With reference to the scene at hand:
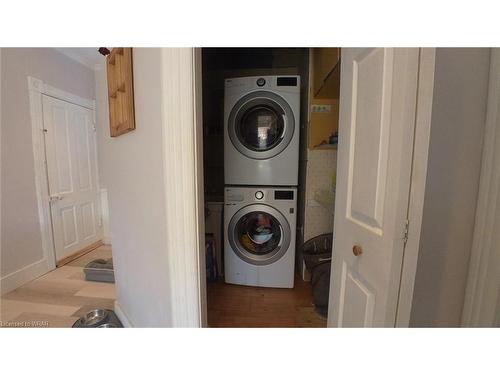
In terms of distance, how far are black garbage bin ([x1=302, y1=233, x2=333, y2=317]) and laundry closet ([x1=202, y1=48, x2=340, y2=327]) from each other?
0.06 metres

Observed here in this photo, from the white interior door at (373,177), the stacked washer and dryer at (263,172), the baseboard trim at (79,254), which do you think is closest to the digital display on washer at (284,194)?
the stacked washer and dryer at (263,172)

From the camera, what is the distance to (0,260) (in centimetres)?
173

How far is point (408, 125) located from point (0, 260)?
2.95 metres

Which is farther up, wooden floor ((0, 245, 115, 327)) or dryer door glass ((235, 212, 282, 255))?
dryer door glass ((235, 212, 282, 255))

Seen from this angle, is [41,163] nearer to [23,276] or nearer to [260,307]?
[23,276]

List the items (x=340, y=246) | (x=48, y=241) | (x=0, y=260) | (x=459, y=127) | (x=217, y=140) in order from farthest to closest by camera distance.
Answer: (x=217, y=140), (x=48, y=241), (x=0, y=260), (x=340, y=246), (x=459, y=127)

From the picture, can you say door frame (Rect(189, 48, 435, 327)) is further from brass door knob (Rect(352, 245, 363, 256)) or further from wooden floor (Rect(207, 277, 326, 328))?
wooden floor (Rect(207, 277, 326, 328))

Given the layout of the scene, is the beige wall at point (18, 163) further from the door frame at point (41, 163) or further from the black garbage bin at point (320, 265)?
the black garbage bin at point (320, 265)

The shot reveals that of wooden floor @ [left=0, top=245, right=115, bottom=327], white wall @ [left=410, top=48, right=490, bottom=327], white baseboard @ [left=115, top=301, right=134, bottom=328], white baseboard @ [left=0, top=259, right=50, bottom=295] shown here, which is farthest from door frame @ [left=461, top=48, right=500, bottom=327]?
white baseboard @ [left=0, top=259, right=50, bottom=295]

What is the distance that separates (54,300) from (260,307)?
1682mm

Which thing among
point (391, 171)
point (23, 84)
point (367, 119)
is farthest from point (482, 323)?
point (23, 84)

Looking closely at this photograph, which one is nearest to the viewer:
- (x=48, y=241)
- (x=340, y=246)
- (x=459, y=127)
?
(x=459, y=127)

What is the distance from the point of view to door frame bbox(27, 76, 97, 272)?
1966 millimetres

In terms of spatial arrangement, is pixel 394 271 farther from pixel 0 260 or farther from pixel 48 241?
pixel 48 241
